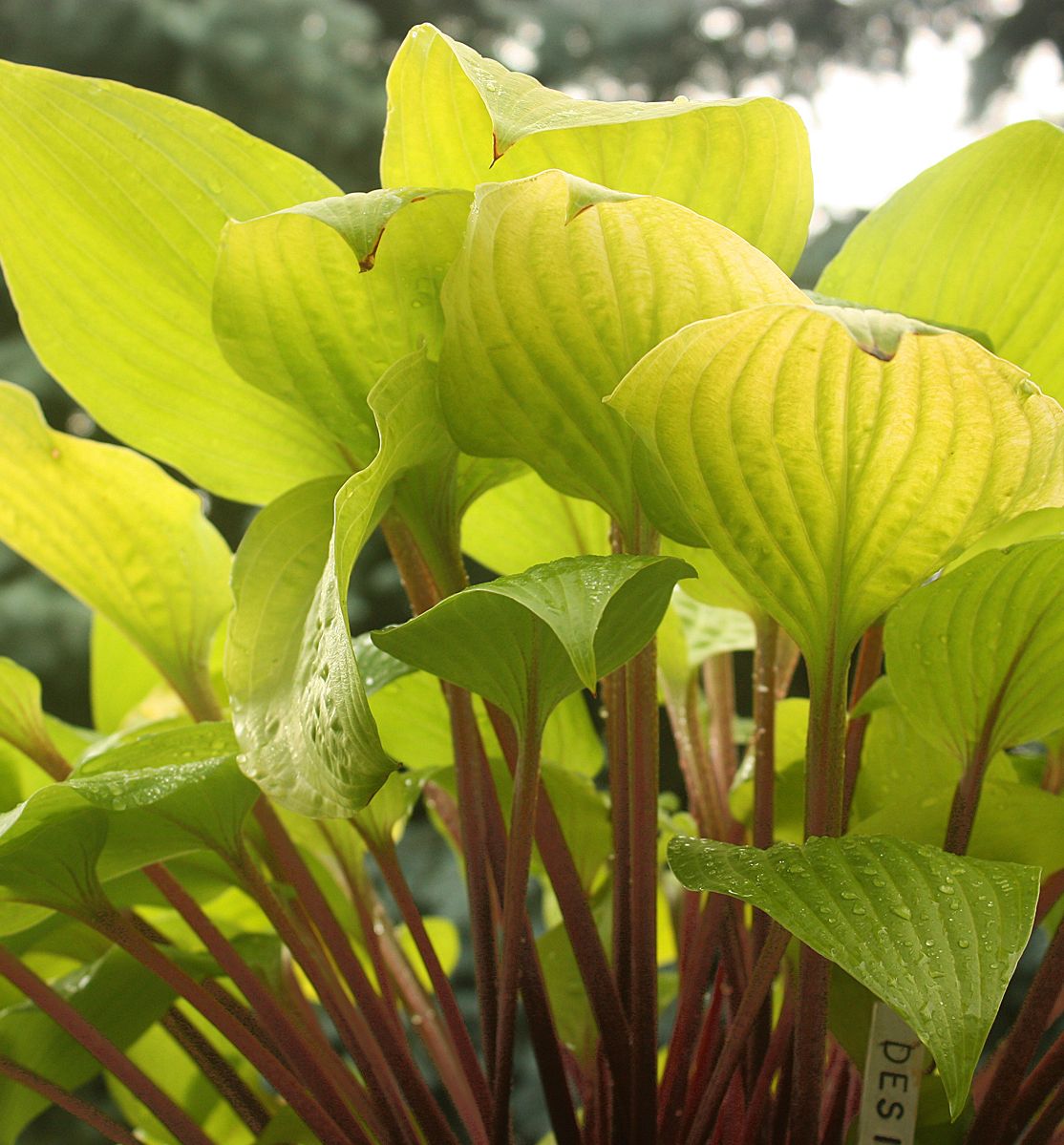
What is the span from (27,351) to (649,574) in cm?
143

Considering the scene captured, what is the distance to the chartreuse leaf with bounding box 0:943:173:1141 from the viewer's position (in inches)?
12.6

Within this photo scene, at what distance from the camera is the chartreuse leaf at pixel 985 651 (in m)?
0.23

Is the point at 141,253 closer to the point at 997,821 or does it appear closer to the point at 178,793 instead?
the point at 178,793

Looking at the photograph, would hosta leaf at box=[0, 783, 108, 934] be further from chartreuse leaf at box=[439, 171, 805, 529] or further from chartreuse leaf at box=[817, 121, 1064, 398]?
chartreuse leaf at box=[817, 121, 1064, 398]

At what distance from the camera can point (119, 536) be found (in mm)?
335

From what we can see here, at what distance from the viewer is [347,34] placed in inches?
59.4

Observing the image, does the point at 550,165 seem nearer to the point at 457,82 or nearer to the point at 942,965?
the point at 457,82

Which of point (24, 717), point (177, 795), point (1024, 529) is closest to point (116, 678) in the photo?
point (24, 717)

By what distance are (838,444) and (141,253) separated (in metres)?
0.20

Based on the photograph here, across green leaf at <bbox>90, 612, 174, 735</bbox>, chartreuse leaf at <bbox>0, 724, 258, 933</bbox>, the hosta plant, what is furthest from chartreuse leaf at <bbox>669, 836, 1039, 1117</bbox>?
green leaf at <bbox>90, 612, 174, 735</bbox>

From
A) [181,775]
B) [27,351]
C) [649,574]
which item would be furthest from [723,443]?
[27,351]

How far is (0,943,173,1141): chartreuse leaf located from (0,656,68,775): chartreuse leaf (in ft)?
0.20

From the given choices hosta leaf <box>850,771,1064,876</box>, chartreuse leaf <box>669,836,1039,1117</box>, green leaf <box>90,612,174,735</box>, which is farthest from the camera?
green leaf <box>90,612,174,735</box>

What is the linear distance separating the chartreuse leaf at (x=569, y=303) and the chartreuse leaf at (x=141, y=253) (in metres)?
0.08
